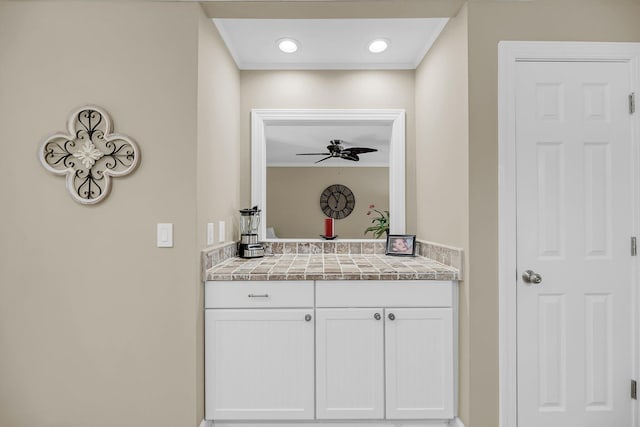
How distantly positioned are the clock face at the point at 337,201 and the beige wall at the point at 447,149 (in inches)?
32.1

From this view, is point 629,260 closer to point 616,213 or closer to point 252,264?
point 616,213

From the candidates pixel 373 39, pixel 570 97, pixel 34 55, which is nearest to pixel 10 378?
pixel 34 55

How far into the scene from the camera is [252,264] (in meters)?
2.07

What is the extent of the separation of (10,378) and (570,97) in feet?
10.3

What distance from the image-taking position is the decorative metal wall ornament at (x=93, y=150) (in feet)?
5.55

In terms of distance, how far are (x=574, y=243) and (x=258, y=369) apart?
5.75 ft

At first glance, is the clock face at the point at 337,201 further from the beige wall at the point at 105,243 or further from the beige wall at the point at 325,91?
the beige wall at the point at 105,243

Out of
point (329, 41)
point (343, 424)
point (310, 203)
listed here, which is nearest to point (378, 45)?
point (329, 41)

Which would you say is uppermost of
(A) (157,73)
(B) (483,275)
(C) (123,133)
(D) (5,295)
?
(A) (157,73)

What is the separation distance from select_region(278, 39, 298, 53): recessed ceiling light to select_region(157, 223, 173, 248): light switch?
54.3 inches

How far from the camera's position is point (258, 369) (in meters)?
1.80

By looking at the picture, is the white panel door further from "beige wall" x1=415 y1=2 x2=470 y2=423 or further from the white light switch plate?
the white light switch plate

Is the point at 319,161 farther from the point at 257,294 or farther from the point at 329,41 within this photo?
the point at 257,294

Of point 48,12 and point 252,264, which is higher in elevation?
point 48,12
